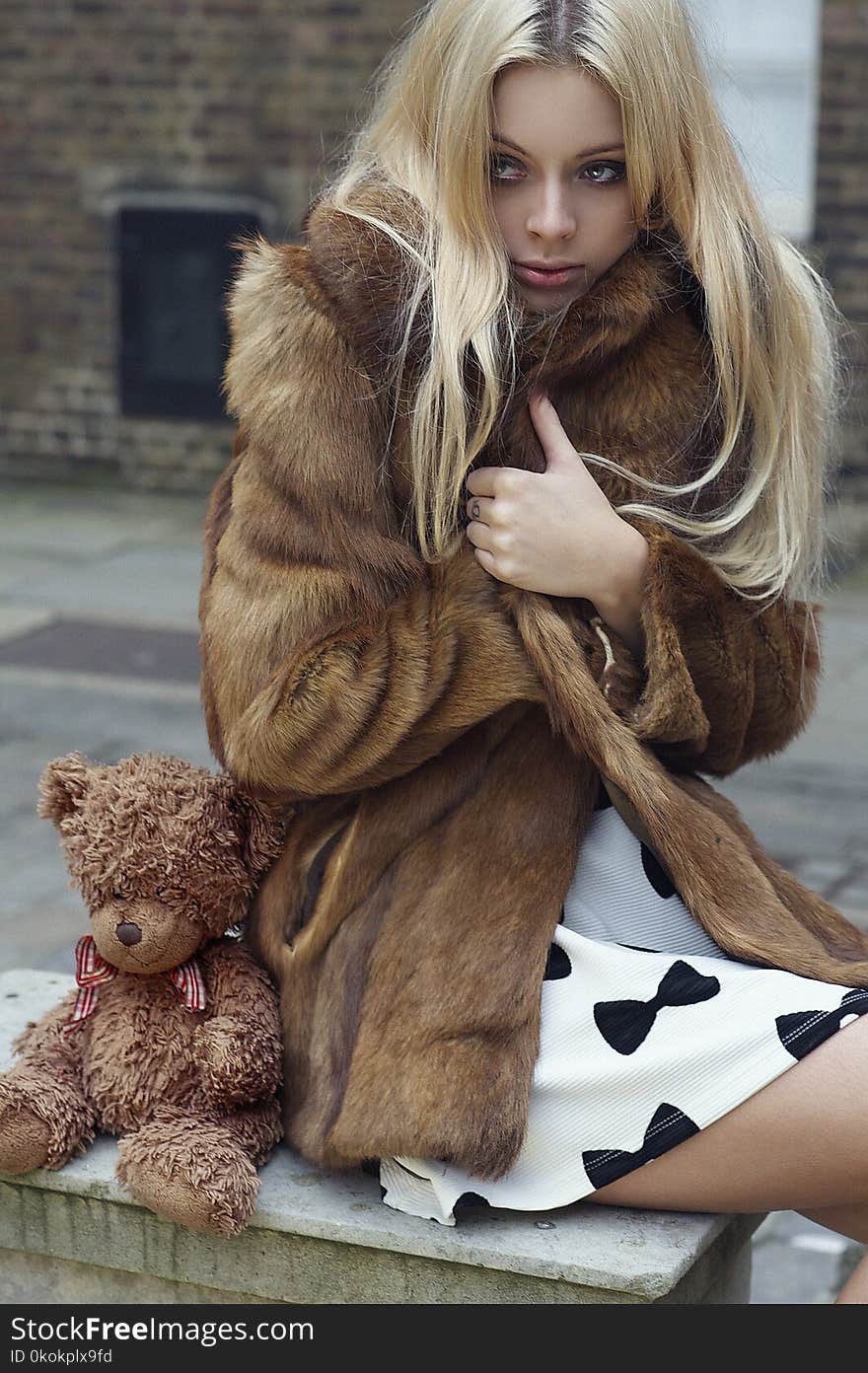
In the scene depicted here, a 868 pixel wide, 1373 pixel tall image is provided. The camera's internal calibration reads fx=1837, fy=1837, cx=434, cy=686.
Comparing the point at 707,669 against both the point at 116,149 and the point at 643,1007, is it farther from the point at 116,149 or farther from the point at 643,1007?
the point at 116,149

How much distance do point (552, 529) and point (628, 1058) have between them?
24.3 inches

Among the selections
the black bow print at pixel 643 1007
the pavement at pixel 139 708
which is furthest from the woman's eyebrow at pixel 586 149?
the pavement at pixel 139 708

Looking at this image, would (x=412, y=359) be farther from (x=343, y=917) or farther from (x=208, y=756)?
(x=208, y=756)

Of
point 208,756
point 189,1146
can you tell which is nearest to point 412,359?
point 189,1146

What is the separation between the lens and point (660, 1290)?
79.9 inches

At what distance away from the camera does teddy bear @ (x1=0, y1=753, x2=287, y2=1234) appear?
7.26ft

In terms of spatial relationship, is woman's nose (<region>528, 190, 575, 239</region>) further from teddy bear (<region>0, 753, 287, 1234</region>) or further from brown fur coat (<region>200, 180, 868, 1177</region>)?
teddy bear (<region>0, 753, 287, 1234</region>)

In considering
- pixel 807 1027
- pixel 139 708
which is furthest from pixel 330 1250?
pixel 139 708

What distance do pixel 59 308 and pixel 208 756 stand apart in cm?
518

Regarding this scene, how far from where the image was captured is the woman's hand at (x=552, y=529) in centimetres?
215

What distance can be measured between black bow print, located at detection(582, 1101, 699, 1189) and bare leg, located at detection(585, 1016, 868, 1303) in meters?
0.02

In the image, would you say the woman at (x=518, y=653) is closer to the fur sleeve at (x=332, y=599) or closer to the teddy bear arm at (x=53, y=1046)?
the fur sleeve at (x=332, y=599)

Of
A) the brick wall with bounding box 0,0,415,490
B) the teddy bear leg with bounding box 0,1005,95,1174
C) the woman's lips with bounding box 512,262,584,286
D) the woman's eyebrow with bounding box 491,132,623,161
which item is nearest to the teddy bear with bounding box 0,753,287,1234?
the teddy bear leg with bounding box 0,1005,95,1174

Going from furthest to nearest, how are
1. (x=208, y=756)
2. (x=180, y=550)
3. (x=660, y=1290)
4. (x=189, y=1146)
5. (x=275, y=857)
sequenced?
(x=180, y=550), (x=208, y=756), (x=275, y=857), (x=189, y=1146), (x=660, y=1290)
